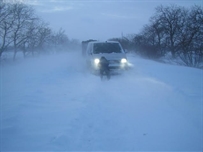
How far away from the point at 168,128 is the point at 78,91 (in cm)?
416

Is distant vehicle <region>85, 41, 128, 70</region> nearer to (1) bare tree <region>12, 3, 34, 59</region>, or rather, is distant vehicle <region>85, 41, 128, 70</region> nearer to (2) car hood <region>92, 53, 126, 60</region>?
(2) car hood <region>92, 53, 126, 60</region>

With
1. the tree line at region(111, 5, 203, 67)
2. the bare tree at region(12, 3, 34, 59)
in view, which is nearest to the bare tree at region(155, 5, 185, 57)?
the tree line at region(111, 5, 203, 67)

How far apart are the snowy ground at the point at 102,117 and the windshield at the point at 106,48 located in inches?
132

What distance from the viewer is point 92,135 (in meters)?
4.82

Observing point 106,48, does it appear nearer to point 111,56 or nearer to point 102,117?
point 111,56

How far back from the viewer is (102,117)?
5.79 meters

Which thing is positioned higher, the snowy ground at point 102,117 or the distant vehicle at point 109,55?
the distant vehicle at point 109,55

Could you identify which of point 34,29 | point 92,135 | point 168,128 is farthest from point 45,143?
point 34,29

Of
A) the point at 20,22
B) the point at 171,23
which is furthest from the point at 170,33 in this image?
the point at 20,22

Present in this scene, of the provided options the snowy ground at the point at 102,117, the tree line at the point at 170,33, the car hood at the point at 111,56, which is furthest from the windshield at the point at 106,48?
the tree line at the point at 170,33

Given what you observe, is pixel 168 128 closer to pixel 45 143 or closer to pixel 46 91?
pixel 45 143

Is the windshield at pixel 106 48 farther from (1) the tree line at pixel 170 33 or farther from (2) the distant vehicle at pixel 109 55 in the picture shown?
(1) the tree line at pixel 170 33

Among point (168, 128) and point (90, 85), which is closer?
point (168, 128)

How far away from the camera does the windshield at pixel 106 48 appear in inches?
470
